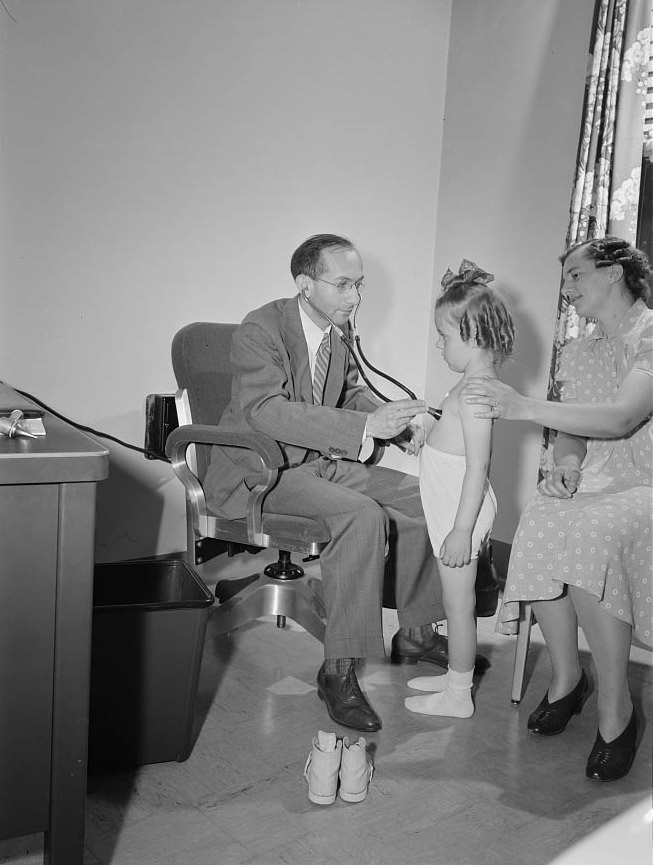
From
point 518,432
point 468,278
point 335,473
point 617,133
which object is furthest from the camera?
point 518,432

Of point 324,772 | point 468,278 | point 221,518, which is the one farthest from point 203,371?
point 324,772

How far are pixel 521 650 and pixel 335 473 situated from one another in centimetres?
71

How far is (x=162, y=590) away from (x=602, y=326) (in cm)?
128

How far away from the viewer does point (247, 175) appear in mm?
3227

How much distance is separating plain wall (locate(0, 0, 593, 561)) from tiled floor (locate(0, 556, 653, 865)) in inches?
46.6

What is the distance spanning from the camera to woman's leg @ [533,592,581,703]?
6.82 ft

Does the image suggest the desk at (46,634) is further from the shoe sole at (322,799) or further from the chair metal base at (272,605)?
the chair metal base at (272,605)

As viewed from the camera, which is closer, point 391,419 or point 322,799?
point 322,799

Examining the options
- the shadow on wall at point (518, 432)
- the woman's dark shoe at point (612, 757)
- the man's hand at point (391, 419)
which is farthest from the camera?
the shadow on wall at point (518, 432)

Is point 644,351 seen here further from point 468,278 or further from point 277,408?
point 277,408

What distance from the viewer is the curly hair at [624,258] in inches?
85.7

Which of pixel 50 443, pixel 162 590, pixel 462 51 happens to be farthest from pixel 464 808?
pixel 462 51

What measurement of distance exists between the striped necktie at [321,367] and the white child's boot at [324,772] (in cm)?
101

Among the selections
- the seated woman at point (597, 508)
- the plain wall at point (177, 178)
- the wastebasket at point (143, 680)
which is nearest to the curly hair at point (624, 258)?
the seated woman at point (597, 508)
